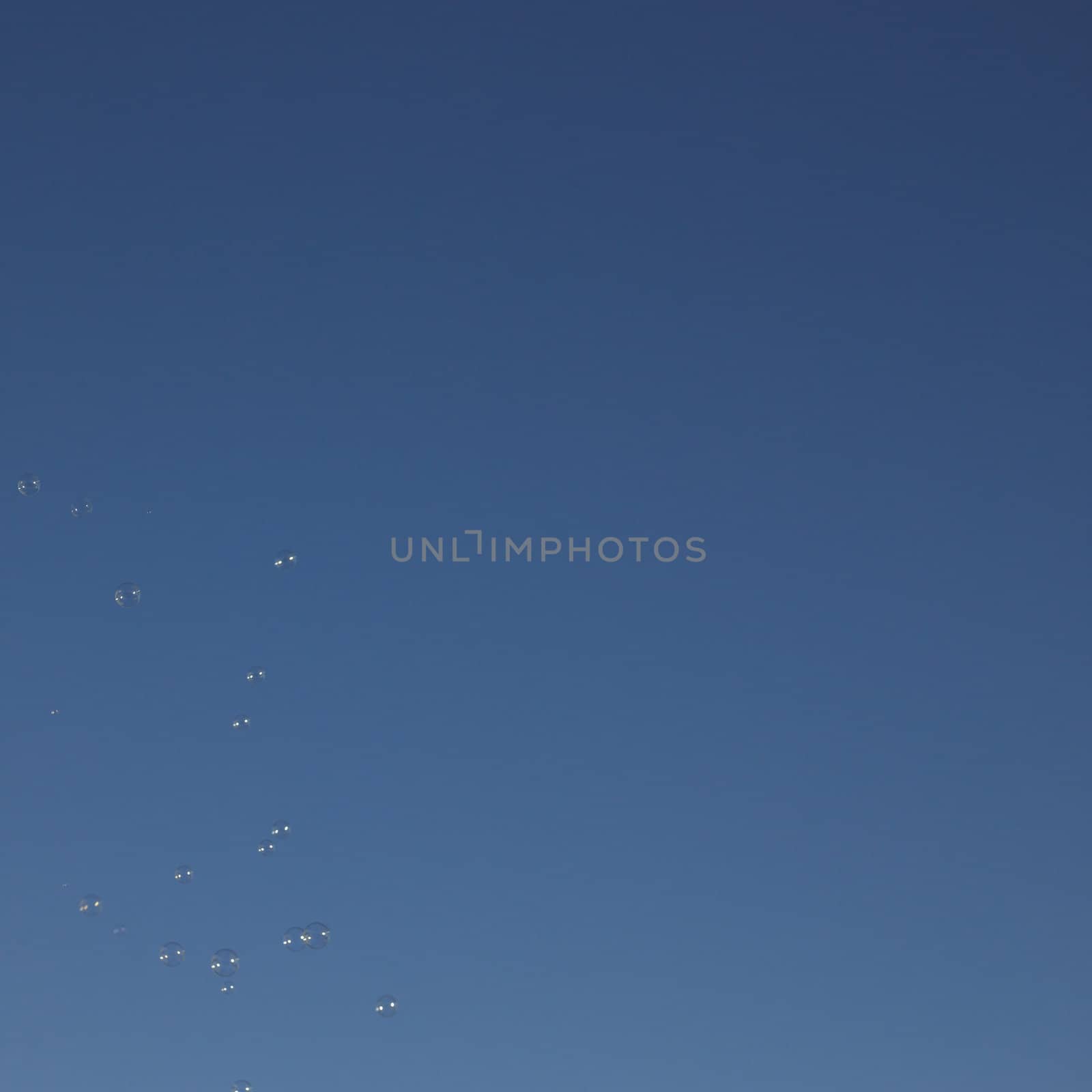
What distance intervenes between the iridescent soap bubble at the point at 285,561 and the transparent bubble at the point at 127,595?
1.11 ft

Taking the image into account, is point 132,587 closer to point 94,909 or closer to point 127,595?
point 127,595

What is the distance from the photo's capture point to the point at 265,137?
11.9 ft

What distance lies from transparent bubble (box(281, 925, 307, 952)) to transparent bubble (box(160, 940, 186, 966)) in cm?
24

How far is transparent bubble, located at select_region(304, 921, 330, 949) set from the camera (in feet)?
11.1

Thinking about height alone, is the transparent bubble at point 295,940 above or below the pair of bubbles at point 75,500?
below

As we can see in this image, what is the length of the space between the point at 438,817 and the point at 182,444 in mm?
1110

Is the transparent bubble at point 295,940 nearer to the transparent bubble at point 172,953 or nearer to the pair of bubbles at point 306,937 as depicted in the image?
the pair of bubbles at point 306,937

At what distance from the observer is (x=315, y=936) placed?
11.1 feet

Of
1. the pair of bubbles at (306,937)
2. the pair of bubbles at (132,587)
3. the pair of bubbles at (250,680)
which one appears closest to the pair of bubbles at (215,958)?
the pair of bubbles at (306,937)

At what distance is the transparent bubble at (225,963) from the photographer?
3.37m

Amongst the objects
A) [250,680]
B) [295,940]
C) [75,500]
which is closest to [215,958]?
[295,940]
